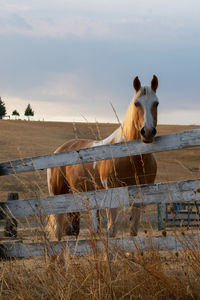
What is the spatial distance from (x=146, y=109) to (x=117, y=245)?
1660mm

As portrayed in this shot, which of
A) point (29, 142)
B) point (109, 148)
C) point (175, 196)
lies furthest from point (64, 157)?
point (29, 142)

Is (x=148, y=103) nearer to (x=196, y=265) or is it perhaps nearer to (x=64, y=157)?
(x=64, y=157)

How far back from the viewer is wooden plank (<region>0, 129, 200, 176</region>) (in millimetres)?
4359

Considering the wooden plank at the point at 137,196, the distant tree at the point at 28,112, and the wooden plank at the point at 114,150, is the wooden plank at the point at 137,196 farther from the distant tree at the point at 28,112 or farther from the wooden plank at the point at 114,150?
the distant tree at the point at 28,112

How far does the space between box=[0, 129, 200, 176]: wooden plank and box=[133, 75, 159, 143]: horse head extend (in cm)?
12

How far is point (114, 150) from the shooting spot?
186 inches

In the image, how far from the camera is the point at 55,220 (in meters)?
6.27

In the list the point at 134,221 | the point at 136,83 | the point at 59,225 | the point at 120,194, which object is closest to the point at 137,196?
the point at 120,194

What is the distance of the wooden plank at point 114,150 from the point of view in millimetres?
4359

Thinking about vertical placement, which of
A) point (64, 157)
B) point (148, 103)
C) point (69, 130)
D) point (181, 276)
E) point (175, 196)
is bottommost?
point (181, 276)

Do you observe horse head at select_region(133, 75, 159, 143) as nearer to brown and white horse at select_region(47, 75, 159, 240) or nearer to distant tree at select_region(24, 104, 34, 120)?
brown and white horse at select_region(47, 75, 159, 240)

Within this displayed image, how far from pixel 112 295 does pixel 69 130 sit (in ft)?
183

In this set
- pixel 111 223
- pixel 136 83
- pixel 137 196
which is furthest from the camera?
pixel 136 83

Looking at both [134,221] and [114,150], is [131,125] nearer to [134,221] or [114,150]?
[114,150]
